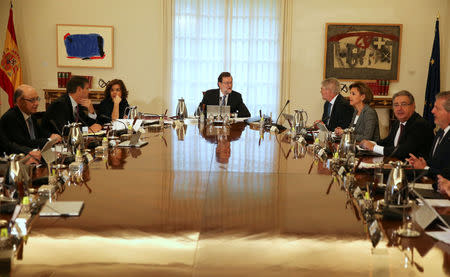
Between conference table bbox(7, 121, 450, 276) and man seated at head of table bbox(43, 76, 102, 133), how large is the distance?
2109 millimetres

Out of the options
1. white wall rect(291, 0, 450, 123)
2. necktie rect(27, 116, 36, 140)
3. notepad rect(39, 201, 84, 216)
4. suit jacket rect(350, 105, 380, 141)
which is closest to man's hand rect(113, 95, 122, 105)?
necktie rect(27, 116, 36, 140)

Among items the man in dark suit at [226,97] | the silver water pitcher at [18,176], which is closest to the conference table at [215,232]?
the silver water pitcher at [18,176]

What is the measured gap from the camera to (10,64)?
7594 millimetres

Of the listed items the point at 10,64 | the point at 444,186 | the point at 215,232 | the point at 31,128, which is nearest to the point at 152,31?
the point at 10,64

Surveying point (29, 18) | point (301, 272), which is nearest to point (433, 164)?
point (301, 272)

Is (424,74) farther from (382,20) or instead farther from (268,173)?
(268,173)

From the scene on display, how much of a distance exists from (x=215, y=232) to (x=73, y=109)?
373 centimetres

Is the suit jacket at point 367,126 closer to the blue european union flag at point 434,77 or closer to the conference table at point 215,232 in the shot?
the conference table at point 215,232

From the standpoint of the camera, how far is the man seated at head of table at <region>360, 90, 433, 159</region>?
3945 mm

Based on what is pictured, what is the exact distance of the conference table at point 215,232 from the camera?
4.94ft

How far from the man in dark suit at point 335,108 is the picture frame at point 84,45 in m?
3.67

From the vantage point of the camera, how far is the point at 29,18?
7836 millimetres

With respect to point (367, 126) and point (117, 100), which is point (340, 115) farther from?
point (117, 100)

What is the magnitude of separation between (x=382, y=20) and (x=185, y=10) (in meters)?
3.10
